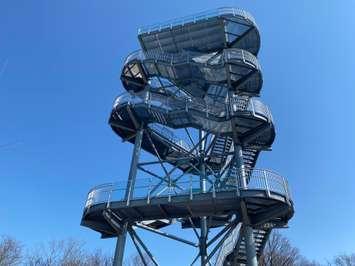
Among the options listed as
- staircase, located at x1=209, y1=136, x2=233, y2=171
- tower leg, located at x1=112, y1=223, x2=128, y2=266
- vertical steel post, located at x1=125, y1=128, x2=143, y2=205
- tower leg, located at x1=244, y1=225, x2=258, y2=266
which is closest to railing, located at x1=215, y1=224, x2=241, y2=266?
tower leg, located at x1=244, y1=225, x2=258, y2=266

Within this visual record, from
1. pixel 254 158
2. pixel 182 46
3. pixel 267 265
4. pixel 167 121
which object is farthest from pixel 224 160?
pixel 267 265

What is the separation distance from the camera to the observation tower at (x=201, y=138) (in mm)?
15867

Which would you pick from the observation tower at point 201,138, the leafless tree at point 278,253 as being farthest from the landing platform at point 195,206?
the leafless tree at point 278,253

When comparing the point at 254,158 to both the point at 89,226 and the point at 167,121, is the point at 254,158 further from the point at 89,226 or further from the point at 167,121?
the point at 89,226

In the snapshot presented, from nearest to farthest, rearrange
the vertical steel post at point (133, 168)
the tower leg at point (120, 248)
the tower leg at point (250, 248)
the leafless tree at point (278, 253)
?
the tower leg at point (250, 248) → the tower leg at point (120, 248) → the vertical steel post at point (133, 168) → the leafless tree at point (278, 253)

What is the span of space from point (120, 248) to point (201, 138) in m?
8.29

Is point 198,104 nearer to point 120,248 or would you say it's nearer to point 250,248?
point 250,248

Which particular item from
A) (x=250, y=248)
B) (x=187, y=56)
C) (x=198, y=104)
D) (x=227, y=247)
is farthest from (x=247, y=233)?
(x=187, y=56)

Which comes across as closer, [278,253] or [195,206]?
[195,206]

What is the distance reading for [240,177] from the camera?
16.2 meters

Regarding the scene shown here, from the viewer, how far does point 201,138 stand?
2169 cm

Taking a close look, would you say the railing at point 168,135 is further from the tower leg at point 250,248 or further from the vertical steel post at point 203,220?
the tower leg at point 250,248

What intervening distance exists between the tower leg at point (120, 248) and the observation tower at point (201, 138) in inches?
1.9

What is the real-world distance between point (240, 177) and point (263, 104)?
4.70 m
